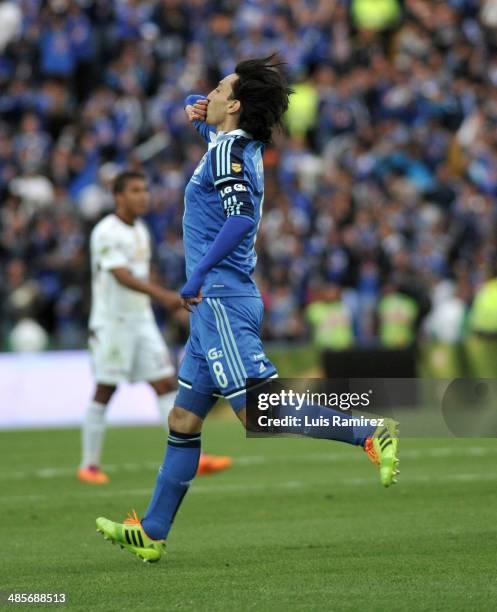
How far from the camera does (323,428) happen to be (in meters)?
7.55

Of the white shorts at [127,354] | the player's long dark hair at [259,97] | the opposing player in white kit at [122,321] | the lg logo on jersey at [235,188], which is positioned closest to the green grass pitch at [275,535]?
the opposing player in white kit at [122,321]

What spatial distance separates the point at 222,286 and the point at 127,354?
5.62m

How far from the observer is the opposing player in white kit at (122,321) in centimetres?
1307

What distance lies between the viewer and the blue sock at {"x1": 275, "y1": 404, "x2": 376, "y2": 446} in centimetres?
752

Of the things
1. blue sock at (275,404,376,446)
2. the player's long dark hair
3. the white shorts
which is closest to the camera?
blue sock at (275,404,376,446)

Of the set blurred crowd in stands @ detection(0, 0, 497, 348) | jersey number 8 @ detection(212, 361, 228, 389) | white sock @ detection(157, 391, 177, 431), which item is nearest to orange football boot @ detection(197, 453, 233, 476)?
white sock @ detection(157, 391, 177, 431)

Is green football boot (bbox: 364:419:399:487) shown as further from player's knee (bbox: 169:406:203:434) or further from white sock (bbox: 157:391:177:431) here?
white sock (bbox: 157:391:177:431)

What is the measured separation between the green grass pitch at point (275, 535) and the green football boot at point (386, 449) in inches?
20.1

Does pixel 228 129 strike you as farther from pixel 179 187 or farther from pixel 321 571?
pixel 179 187

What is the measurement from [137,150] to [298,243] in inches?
142

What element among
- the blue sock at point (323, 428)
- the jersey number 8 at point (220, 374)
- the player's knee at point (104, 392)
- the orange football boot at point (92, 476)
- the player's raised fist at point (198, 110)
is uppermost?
the player's raised fist at point (198, 110)

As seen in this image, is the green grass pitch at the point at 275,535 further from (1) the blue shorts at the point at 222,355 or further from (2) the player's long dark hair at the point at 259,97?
(2) the player's long dark hair at the point at 259,97

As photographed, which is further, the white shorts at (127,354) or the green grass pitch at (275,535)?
the white shorts at (127,354)

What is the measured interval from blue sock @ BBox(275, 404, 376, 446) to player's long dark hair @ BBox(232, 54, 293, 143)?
145cm
